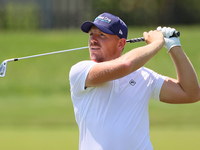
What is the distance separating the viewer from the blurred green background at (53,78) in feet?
28.1

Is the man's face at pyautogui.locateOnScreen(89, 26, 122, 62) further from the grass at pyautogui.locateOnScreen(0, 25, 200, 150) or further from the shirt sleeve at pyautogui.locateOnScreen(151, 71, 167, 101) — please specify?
the grass at pyautogui.locateOnScreen(0, 25, 200, 150)

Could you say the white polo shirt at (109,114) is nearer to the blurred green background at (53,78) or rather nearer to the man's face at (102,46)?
the man's face at (102,46)

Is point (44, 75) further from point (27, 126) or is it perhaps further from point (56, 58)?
point (27, 126)

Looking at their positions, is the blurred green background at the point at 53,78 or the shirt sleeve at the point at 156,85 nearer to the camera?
the shirt sleeve at the point at 156,85

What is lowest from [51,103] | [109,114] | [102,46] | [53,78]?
[53,78]

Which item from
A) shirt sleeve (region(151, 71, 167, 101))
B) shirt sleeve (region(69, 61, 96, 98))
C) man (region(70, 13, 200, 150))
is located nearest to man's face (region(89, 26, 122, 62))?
man (region(70, 13, 200, 150))

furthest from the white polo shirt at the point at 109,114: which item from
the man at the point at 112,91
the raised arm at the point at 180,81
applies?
the raised arm at the point at 180,81

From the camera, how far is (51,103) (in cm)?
1367

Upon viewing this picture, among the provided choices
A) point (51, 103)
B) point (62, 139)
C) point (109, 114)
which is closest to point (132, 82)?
point (109, 114)

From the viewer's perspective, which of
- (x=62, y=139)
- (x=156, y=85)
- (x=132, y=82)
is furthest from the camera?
(x=62, y=139)

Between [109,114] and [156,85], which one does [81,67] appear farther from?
[156,85]

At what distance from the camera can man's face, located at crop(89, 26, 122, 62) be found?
3.33m

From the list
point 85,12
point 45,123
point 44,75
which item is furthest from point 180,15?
point 45,123

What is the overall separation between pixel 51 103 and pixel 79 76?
34.9 feet
